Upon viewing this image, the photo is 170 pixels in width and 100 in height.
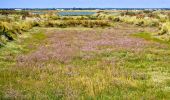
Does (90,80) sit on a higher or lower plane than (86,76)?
higher

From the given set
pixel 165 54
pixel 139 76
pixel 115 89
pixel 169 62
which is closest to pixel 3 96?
pixel 115 89

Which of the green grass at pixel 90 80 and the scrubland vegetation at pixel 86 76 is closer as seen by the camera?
the green grass at pixel 90 80

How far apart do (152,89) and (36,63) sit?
9537 millimetres

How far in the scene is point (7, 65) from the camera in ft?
81.0

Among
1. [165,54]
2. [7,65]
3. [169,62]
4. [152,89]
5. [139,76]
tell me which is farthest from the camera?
[165,54]

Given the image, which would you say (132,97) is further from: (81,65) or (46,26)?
(46,26)

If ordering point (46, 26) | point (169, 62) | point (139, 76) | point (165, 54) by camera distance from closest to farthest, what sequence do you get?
point (139, 76) → point (169, 62) → point (165, 54) → point (46, 26)

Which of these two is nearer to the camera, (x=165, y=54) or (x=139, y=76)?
(x=139, y=76)

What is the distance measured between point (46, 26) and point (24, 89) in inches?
2390

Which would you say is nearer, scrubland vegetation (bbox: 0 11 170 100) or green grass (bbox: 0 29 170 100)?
green grass (bbox: 0 29 170 100)

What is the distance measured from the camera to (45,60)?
88.2 ft

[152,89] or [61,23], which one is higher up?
[152,89]

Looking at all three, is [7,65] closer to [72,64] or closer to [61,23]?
[72,64]

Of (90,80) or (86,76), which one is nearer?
(90,80)
